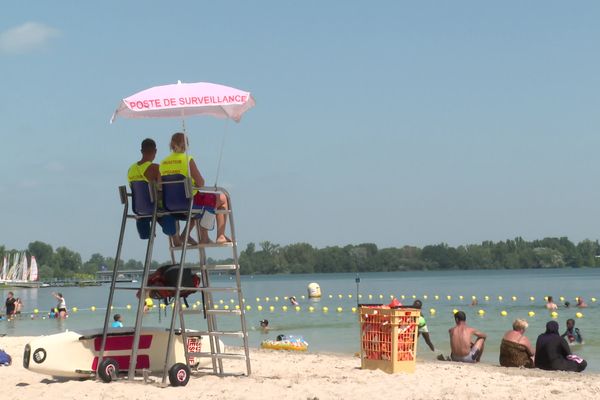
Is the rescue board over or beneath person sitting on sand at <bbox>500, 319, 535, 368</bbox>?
over

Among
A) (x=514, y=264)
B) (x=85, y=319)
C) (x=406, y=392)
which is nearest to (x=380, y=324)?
(x=406, y=392)

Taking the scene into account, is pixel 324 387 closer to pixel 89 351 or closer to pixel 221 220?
pixel 221 220

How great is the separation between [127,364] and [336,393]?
2.59 meters

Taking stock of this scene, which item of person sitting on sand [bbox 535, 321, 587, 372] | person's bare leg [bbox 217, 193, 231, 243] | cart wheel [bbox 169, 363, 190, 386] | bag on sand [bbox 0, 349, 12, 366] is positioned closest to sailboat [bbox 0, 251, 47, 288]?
bag on sand [bbox 0, 349, 12, 366]

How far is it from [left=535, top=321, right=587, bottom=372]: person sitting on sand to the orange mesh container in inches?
134

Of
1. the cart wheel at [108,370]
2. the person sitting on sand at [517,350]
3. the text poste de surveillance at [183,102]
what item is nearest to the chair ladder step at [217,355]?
the cart wheel at [108,370]

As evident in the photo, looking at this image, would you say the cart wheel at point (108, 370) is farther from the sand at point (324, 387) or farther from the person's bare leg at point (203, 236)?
the person's bare leg at point (203, 236)

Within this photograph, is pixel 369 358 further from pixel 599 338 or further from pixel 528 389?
pixel 599 338

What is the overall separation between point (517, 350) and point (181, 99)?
8037 mm

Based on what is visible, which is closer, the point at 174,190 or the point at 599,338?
the point at 174,190

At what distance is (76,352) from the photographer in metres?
10.2

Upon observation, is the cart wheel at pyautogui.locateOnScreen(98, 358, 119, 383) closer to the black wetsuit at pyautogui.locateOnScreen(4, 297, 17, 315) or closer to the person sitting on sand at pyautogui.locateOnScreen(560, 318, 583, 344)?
the person sitting on sand at pyautogui.locateOnScreen(560, 318, 583, 344)

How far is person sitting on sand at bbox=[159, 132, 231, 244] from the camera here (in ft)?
33.1

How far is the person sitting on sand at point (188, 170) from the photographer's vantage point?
1008cm
